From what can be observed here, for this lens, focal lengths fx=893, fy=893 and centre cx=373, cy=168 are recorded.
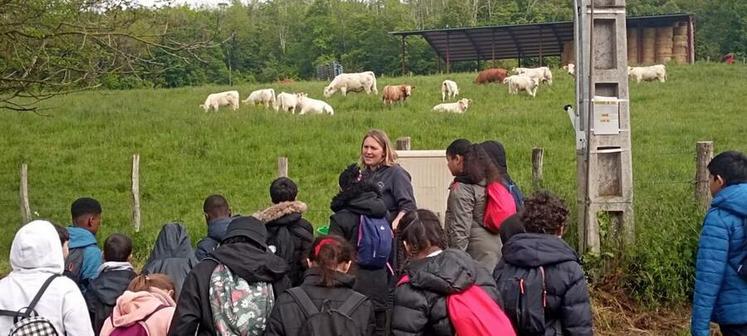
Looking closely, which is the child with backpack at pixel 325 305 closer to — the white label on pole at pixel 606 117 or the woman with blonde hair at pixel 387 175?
the woman with blonde hair at pixel 387 175

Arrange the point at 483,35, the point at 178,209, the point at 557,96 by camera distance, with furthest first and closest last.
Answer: the point at 483,35 → the point at 557,96 → the point at 178,209

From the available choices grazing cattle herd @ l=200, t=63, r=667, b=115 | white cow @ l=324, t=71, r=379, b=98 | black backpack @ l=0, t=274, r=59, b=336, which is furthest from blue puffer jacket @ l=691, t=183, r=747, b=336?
white cow @ l=324, t=71, r=379, b=98

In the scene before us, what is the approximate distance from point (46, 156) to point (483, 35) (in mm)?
26548

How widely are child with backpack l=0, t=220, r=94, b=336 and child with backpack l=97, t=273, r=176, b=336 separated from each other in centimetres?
26

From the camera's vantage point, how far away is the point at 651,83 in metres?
28.6

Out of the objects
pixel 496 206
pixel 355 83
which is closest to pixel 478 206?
pixel 496 206

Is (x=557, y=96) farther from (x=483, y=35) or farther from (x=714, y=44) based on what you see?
(x=714, y=44)

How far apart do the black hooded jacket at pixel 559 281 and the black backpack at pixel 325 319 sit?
878mm

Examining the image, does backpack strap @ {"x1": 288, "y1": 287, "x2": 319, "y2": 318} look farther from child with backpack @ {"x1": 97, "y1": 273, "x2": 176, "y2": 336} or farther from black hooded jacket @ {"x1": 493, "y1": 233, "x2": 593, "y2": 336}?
black hooded jacket @ {"x1": 493, "y1": 233, "x2": 593, "y2": 336}

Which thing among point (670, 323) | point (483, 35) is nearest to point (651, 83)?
point (483, 35)

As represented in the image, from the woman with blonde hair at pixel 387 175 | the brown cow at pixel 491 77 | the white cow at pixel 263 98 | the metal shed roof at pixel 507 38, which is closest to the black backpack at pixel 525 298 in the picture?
the woman with blonde hair at pixel 387 175

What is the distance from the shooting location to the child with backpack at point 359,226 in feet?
18.4

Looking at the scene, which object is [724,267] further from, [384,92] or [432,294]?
[384,92]

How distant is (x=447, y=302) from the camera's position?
13.5 feet
